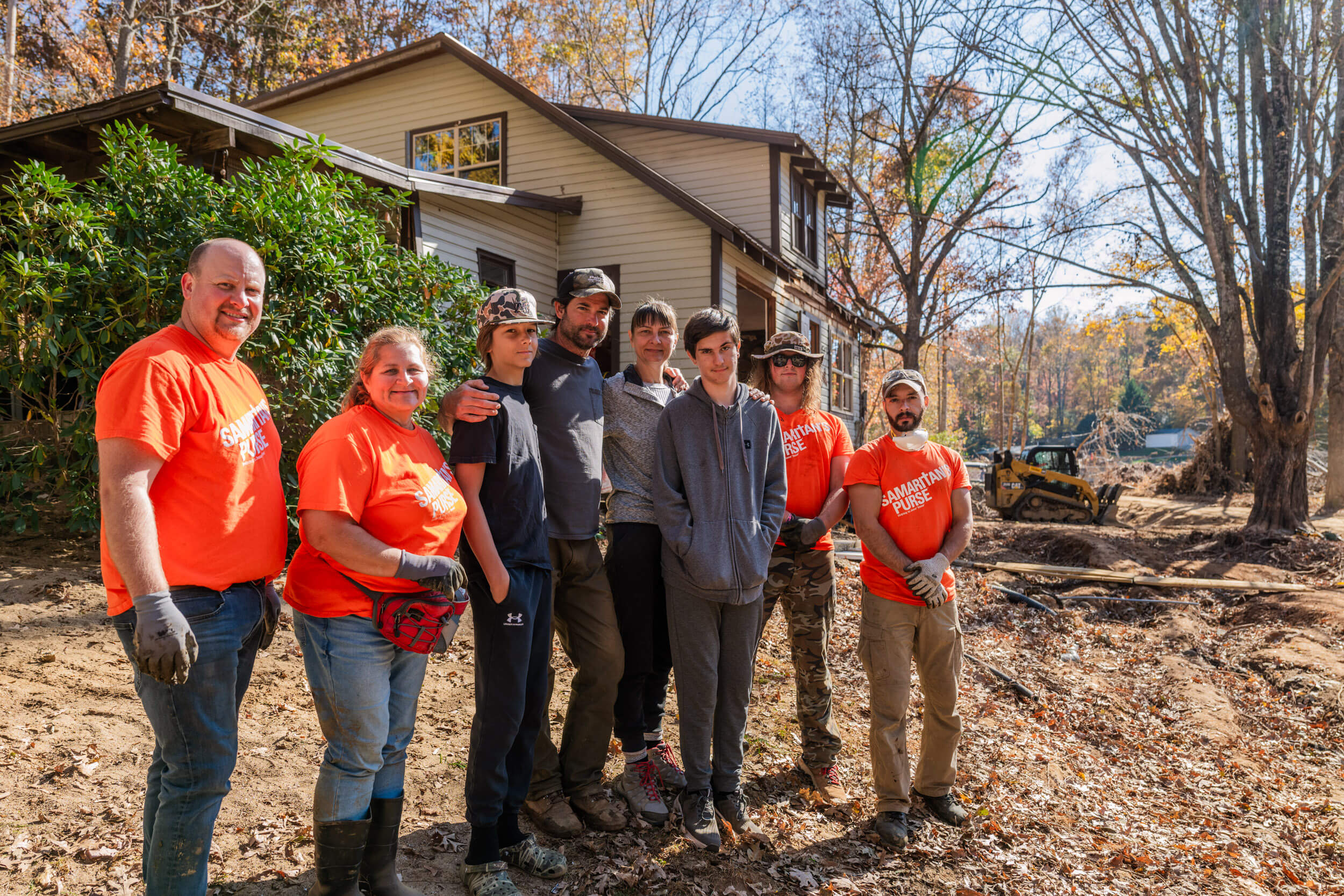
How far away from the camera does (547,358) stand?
3395mm

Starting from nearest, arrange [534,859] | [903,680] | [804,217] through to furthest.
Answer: [534,859] → [903,680] → [804,217]

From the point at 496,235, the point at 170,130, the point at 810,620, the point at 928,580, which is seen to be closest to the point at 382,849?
the point at 810,620

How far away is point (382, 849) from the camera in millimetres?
2732

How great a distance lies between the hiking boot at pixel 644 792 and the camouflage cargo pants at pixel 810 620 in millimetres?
923

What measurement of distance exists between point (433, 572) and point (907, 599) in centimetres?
234

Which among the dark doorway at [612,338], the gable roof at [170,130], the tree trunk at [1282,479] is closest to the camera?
the gable roof at [170,130]

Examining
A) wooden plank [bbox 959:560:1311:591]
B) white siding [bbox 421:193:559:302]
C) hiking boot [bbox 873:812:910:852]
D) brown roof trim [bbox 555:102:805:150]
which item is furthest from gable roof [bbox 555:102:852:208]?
hiking boot [bbox 873:812:910:852]

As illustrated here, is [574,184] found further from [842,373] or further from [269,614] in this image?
[269,614]

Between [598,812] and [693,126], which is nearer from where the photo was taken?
[598,812]

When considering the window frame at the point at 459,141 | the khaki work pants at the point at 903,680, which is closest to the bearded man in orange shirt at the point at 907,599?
the khaki work pants at the point at 903,680

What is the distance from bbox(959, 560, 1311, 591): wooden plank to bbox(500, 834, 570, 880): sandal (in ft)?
27.7

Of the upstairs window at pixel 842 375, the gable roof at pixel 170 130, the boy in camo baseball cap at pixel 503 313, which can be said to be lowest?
the boy in camo baseball cap at pixel 503 313

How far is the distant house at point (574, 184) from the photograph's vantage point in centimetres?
1238

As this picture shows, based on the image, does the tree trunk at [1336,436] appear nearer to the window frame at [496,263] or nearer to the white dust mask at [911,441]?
the window frame at [496,263]
